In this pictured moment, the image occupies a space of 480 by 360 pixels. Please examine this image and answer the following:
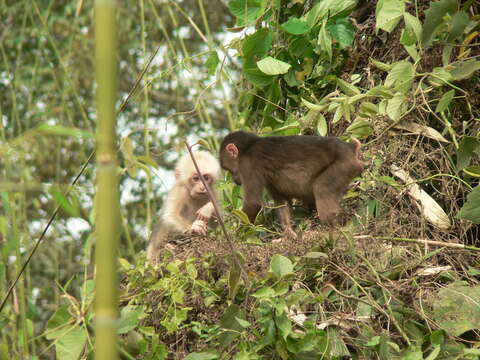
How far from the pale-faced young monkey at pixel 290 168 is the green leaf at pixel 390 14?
595 mm

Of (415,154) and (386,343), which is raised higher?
(415,154)

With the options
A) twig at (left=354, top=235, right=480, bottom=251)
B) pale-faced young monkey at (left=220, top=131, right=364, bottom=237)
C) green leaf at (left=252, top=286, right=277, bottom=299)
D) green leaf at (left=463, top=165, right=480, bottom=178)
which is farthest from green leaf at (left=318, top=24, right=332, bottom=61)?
green leaf at (left=252, top=286, right=277, bottom=299)

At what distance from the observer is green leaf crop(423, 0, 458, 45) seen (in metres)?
3.42

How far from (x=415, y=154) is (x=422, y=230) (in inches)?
18.2

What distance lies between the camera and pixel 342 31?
3865mm

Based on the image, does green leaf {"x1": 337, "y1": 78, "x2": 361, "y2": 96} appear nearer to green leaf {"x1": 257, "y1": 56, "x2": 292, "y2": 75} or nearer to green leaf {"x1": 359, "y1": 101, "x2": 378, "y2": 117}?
green leaf {"x1": 359, "y1": 101, "x2": 378, "y2": 117}

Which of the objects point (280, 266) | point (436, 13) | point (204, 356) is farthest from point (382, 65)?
point (204, 356)

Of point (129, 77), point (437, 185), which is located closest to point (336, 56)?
point (437, 185)

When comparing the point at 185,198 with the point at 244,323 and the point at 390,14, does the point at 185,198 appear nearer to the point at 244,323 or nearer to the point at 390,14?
the point at 390,14

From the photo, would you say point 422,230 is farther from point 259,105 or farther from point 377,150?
point 259,105

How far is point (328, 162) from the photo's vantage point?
12.6ft

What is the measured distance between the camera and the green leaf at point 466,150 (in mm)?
3293

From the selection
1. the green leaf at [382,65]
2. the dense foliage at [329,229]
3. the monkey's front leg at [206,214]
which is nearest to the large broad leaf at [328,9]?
the dense foliage at [329,229]

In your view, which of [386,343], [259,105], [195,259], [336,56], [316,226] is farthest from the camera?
[259,105]
